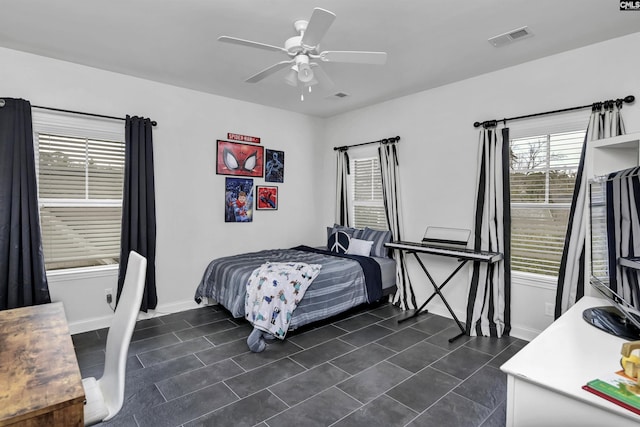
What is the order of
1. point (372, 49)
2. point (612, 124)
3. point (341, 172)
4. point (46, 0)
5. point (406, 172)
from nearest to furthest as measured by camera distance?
→ point (46, 0)
point (612, 124)
point (372, 49)
point (406, 172)
point (341, 172)

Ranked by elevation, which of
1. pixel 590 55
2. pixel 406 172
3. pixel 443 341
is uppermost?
pixel 590 55

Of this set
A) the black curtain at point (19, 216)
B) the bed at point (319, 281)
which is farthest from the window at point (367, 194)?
the black curtain at point (19, 216)

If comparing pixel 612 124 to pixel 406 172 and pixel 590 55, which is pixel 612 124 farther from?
pixel 406 172

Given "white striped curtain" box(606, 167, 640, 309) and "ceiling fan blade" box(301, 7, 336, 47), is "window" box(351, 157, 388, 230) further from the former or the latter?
"white striped curtain" box(606, 167, 640, 309)

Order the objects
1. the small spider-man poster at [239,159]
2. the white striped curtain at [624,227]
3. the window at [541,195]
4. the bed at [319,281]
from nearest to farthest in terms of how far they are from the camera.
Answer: the white striped curtain at [624,227], the window at [541,195], the bed at [319,281], the small spider-man poster at [239,159]

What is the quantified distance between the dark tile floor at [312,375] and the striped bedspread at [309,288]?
23cm

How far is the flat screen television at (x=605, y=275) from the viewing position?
145 centimetres

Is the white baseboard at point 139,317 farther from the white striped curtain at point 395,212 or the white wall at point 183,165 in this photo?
the white striped curtain at point 395,212

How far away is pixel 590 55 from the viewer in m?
2.86

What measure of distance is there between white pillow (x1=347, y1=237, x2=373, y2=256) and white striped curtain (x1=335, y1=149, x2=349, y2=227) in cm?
54

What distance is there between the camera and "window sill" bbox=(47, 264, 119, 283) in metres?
3.26

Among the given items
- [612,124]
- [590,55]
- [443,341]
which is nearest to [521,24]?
[590,55]

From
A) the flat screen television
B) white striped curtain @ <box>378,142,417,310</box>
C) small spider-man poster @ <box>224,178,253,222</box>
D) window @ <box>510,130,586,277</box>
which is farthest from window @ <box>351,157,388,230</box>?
the flat screen television

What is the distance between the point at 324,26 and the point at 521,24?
161 centimetres
